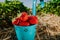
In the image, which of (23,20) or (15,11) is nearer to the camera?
(23,20)

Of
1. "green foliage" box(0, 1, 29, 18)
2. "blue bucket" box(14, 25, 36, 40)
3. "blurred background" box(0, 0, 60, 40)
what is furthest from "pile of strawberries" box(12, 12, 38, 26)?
"green foliage" box(0, 1, 29, 18)

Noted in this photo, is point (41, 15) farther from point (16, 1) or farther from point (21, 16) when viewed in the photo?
point (21, 16)

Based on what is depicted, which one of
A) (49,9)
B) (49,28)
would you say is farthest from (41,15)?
(49,28)

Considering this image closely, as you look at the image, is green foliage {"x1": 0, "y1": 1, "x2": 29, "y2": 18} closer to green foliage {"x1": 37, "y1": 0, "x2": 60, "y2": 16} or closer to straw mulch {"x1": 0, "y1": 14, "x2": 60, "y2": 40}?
straw mulch {"x1": 0, "y1": 14, "x2": 60, "y2": 40}

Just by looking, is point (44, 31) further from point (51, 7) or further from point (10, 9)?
point (51, 7)

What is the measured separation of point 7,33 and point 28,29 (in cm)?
43

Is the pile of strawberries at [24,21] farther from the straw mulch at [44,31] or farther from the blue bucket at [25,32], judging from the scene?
the straw mulch at [44,31]

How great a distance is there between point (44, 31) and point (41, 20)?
350mm

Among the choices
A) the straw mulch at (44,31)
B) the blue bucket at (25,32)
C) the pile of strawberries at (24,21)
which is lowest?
the straw mulch at (44,31)

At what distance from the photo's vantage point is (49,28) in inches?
107

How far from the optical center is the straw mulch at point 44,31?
2516mm

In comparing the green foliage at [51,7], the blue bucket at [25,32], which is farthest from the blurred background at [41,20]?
the blue bucket at [25,32]

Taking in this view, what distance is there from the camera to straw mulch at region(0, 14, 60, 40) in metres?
2.52

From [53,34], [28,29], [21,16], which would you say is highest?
[21,16]
